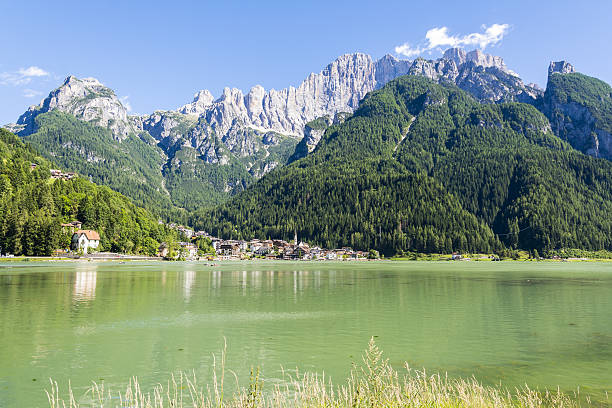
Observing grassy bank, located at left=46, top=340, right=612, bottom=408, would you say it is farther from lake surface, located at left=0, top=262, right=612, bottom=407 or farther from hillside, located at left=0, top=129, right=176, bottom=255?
hillside, located at left=0, top=129, right=176, bottom=255

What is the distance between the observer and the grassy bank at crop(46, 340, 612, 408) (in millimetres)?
11562

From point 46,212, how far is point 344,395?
553 ft

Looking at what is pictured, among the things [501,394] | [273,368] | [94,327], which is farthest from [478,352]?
[94,327]

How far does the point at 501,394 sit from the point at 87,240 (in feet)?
582

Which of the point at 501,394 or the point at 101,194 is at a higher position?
the point at 101,194

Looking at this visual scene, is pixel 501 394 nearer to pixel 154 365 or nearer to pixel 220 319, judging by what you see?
pixel 154 365

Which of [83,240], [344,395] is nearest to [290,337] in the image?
[344,395]

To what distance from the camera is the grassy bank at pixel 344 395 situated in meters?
11.6

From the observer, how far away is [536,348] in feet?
88.1

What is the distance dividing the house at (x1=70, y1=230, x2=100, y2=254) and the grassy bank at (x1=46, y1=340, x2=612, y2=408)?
165 m

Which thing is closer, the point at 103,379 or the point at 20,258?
the point at 103,379

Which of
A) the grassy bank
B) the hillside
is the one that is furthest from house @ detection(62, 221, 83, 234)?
the grassy bank

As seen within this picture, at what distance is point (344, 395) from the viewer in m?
14.1

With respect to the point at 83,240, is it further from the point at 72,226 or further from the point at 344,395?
the point at 344,395
